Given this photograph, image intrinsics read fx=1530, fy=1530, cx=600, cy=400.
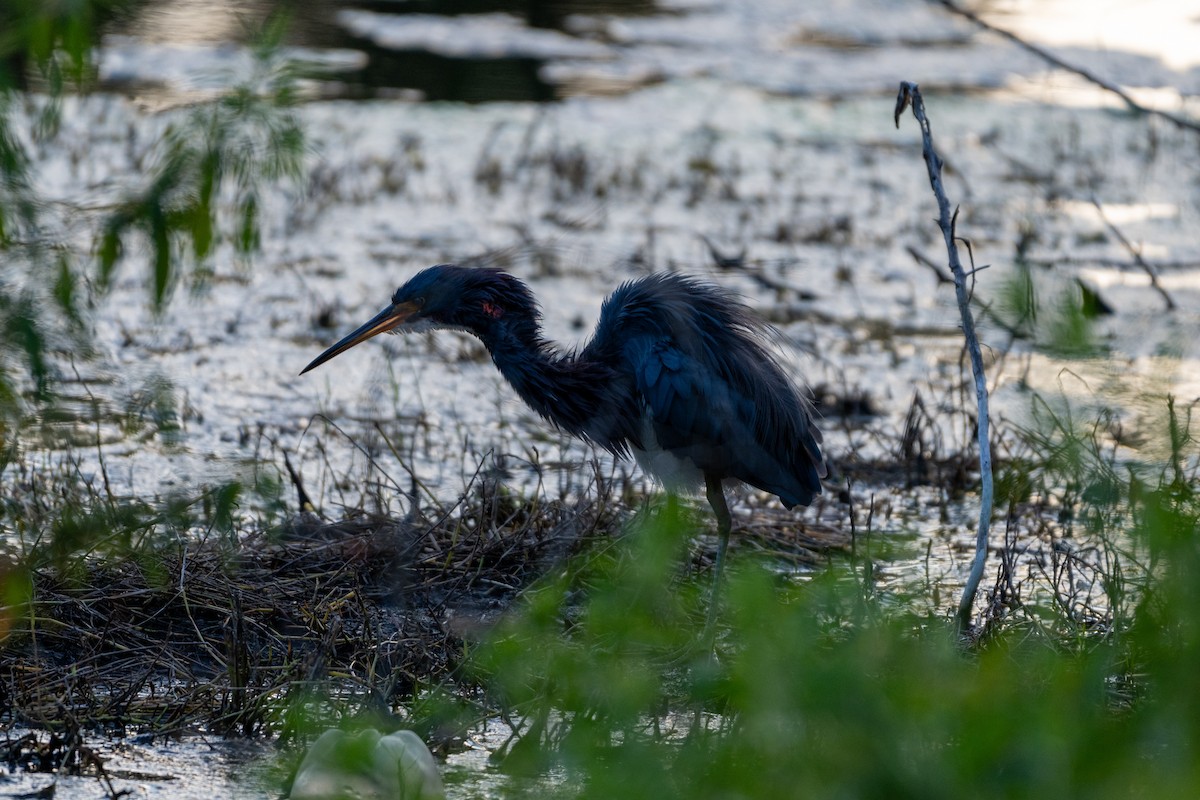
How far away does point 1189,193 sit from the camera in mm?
10125

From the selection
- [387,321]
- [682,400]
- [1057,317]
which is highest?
[1057,317]

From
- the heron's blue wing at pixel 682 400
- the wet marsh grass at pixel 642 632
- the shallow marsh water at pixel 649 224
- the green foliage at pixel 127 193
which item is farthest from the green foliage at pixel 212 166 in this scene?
→ the heron's blue wing at pixel 682 400

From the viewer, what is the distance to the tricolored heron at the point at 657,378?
4.55m

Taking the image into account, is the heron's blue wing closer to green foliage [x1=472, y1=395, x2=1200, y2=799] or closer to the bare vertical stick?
the bare vertical stick

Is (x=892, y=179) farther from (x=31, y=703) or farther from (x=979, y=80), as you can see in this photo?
(x=31, y=703)

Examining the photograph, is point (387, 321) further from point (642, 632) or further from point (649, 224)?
point (649, 224)

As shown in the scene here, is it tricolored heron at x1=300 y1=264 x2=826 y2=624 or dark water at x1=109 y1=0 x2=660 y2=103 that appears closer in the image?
tricolored heron at x1=300 y1=264 x2=826 y2=624

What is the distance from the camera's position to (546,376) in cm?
458

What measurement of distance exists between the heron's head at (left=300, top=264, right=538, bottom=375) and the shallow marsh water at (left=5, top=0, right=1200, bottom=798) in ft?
0.97

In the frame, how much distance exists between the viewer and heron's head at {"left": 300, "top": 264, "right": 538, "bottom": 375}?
4.60 metres

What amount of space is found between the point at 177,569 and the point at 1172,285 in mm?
6077

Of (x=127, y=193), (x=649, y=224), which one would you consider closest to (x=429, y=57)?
(x=649, y=224)

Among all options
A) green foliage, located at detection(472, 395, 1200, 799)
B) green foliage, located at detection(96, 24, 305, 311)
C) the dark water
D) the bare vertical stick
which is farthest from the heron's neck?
the dark water

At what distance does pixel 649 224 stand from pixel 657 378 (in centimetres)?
493
